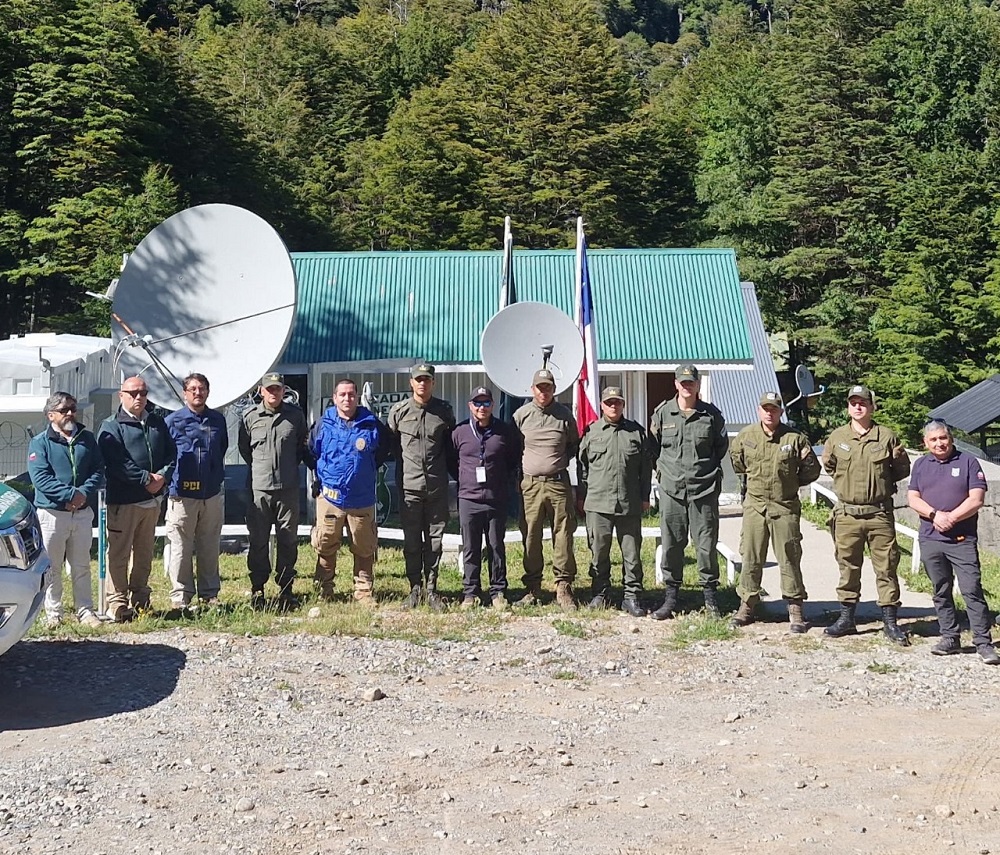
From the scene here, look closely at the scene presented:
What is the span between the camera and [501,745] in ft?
21.6

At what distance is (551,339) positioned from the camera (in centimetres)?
1205

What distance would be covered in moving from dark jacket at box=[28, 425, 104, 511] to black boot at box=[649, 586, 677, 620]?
15.1 feet

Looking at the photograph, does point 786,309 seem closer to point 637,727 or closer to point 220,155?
point 220,155

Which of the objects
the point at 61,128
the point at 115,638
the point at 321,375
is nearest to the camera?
the point at 115,638

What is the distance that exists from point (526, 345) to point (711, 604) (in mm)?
3726

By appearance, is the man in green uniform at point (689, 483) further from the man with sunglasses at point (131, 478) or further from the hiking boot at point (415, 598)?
the man with sunglasses at point (131, 478)

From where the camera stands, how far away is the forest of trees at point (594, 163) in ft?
122

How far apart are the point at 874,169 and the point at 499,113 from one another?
17.4 meters

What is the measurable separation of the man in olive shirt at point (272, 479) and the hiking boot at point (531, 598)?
6.39 feet

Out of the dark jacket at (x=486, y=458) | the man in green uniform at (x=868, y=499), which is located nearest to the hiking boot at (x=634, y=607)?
the dark jacket at (x=486, y=458)

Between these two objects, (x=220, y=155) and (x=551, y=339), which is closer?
(x=551, y=339)

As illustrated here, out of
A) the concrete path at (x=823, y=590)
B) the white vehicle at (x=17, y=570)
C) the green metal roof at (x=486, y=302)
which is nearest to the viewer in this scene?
the white vehicle at (x=17, y=570)

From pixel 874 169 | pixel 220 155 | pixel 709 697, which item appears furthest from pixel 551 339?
pixel 220 155

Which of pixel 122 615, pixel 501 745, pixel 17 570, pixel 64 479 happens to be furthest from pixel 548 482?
pixel 17 570
